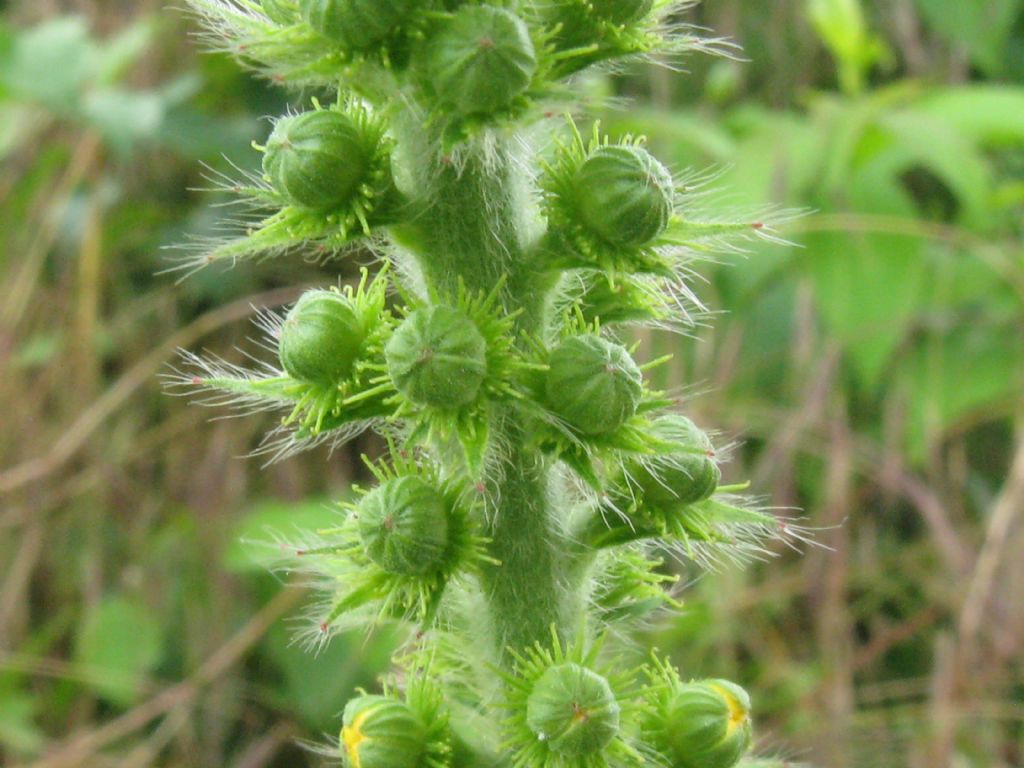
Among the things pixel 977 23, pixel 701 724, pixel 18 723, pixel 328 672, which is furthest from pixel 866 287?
pixel 18 723

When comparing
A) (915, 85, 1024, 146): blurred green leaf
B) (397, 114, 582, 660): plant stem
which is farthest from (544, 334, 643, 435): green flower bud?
(915, 85, 1024, 146): blurred green leaf

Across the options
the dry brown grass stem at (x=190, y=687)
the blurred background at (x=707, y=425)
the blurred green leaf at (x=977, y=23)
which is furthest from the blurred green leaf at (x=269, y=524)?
the blurred green leaf at (x=977, y=23)

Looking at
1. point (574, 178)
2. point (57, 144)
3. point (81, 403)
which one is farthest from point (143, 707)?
point (574, 178)

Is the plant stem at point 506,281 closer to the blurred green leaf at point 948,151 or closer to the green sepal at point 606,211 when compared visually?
the green sepal at point 606,211

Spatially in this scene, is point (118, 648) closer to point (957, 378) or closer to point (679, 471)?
point (679, 471)

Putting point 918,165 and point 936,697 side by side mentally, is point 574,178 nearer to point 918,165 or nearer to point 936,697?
point 936,697

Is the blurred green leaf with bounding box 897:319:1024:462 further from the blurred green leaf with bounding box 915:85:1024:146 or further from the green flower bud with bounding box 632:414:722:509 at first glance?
the green flower bud with bounding box 632:414:722:509
